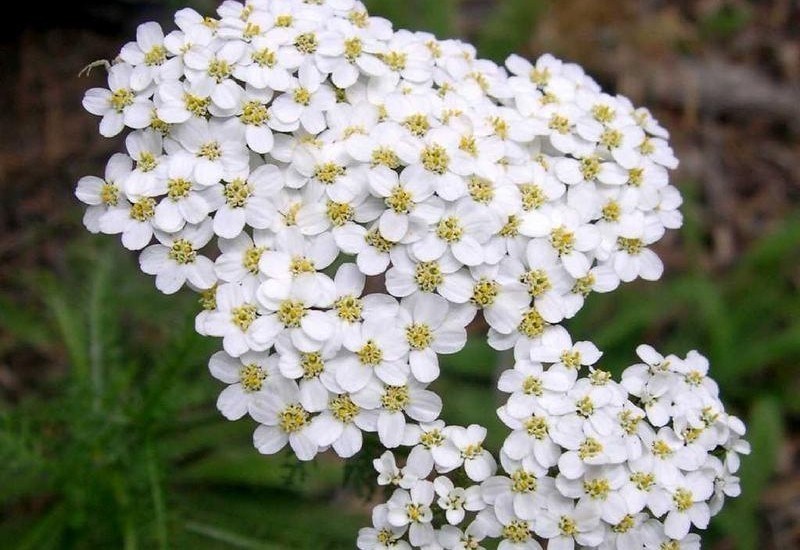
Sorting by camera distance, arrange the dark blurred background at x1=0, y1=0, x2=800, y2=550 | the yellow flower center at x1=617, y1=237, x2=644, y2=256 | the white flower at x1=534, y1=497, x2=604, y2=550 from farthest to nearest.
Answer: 1. the dark blurred background at x1=0, y1=0, x2=800, y2=550
2. the yellow flower center at x1=617, y1=237, x2=644, y2=256
3. the white flower at x1=534, y1=497, x2=604, y2=550

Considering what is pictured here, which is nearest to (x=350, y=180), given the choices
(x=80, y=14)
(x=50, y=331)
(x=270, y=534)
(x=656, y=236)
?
(x=656, y=236)

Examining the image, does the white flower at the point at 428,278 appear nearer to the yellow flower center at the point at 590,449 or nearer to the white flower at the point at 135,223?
the yellow flower center at the point at 590,449

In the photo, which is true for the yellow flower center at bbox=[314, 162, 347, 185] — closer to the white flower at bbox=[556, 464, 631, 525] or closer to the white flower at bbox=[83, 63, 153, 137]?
the white flower at bbox=[83, 63, 153, 137]

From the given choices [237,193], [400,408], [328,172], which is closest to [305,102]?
[328,172]

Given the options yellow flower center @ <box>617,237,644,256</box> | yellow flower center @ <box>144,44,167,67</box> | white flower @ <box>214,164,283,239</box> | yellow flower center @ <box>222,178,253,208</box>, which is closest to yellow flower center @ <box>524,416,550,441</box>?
yellow flower center @ <box>617,237,644,256</box>

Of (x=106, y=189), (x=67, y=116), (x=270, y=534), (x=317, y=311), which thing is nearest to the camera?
(x=317, y=311)

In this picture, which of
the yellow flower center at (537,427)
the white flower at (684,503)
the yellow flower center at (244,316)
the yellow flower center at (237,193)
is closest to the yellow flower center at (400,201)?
the yellow flower center at (237,193)

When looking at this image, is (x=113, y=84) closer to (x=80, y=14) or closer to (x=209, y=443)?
(x=209, y=443)
